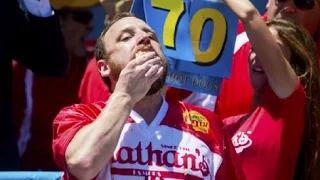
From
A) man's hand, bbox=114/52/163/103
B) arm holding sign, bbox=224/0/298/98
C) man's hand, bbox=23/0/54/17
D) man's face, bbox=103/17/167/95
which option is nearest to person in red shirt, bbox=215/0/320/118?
arm holding sign, bbox=224/0/298/98

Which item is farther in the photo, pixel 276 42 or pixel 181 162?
pixel 276 42

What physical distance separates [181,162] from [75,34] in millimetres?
2358

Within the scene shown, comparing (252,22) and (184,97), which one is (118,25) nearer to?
(252,22)

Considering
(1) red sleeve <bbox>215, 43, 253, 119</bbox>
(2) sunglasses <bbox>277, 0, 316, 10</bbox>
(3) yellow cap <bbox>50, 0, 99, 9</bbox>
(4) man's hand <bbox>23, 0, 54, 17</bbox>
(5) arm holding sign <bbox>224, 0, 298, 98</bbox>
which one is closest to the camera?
→ (5) arm holding sign <bbox>224, 0, 298, 98</bbox>

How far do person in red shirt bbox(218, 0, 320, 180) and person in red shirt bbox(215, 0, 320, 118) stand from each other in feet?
1.21

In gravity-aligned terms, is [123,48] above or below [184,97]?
above

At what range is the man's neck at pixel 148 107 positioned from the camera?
10.2 ft

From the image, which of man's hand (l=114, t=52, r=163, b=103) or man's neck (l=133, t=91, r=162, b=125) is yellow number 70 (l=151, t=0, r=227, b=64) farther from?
man's hand (l=114, t=52, r=163, b=103)

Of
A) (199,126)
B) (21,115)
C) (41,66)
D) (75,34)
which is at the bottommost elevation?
(21,115)

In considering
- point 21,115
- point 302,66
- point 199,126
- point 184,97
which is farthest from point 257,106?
point 21,115

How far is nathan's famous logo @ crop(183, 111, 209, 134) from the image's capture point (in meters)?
3.14

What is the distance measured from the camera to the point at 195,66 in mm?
3646

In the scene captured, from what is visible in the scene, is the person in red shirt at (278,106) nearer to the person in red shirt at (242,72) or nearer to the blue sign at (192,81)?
the blue sign at (192,81)

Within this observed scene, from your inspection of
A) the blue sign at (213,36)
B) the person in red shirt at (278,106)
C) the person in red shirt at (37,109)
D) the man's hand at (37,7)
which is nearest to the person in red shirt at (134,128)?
the person in red shirt at (278,106)
